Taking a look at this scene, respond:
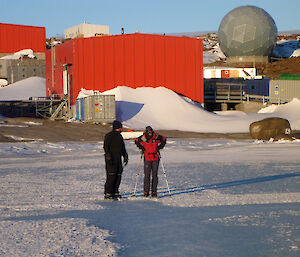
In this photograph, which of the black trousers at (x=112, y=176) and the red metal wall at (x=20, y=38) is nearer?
the black trousers at (x=112, y=176)

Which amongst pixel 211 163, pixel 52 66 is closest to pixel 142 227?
pixel 211 163

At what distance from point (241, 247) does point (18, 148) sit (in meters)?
18.6

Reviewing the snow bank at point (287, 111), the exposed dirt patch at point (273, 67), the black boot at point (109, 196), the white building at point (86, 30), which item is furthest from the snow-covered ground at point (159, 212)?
the exposed dirt patch at point (273, 67)

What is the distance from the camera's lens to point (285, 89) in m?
50.6

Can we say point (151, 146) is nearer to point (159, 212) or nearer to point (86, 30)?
point (159, 212)

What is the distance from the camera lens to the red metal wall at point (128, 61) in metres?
40.7

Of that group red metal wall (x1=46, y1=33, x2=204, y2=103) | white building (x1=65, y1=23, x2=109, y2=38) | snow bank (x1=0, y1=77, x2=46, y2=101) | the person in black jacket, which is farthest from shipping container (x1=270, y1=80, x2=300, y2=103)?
the person in black jacket

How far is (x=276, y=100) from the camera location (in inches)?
1957

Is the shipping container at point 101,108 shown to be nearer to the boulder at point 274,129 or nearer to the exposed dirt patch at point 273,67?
the boulder at point 274,129

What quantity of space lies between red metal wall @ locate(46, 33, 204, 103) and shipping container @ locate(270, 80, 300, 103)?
1395 cm

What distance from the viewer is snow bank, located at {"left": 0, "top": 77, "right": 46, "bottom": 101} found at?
62125 mm

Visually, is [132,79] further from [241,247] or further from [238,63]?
[238,63]

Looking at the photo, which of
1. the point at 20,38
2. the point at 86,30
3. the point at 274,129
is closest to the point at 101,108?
the point at 274,129

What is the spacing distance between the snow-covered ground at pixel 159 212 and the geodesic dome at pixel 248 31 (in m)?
64.2
